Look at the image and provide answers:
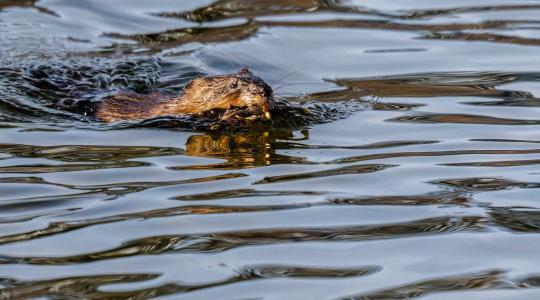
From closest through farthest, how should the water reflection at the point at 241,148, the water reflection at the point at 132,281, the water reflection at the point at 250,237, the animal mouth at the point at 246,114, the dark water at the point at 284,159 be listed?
1. the water reflection at the point at 132,281
2. the dark water at the point at 284,159
3. the water reflection at the point at 250,237
4. the water reflection at the point at 241,148
5. the animal mouth at the point at 246,114

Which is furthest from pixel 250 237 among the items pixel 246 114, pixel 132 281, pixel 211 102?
pixel 211 102

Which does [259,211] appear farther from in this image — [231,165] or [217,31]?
[217,31]

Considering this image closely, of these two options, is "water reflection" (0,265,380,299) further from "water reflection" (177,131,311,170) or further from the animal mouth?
the animal mouth

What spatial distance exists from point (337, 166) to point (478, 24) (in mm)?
4883

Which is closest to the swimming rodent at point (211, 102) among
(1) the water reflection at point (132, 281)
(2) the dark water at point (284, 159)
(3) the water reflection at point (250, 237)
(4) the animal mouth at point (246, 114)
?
(4) the animal mouth at point (246, 114)

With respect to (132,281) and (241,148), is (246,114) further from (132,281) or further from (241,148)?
(132,281)

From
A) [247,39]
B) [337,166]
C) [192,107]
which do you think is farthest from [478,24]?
[337,166]

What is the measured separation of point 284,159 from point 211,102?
1.38 m

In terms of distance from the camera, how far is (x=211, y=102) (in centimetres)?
877

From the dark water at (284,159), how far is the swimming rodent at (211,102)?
18cm

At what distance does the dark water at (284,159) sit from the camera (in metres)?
5.42

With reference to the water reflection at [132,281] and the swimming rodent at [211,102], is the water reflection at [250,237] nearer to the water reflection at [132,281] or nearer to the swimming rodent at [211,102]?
the water reflection at [132,281]

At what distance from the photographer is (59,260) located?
5590mm

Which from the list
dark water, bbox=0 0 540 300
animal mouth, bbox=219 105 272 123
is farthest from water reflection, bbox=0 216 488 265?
animal mouth, bbox=219 105 272 123
